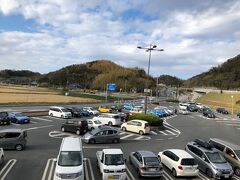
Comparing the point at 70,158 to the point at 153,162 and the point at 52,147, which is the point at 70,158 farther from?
the point at 52,147

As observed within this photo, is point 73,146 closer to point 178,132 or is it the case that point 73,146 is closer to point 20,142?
point 20,142

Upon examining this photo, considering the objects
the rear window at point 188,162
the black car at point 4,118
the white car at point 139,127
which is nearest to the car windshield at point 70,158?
the rear window at point 188,162

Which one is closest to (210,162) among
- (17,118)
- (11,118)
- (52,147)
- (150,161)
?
(150,161)

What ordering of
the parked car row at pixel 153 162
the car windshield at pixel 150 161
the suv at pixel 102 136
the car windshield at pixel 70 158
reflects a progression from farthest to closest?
the suv at pixel 102 136 < the car windshield at pixel 150 161 < the parked car row at pixel 153 162 < the car windshield at pixel 70 158

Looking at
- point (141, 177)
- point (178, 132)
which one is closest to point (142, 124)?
point (178, 132)

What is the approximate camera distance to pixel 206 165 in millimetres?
24656

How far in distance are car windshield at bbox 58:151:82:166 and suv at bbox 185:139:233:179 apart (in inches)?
358

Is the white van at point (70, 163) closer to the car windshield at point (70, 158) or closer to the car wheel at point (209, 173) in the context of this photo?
the car windshield at point (70, 158)

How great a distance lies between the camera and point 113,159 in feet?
71.8

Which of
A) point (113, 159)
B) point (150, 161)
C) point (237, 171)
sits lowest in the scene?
point (237, 171)

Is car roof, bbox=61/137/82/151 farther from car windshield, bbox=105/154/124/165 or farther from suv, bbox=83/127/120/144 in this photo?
suv, bbox=83/127/120/144

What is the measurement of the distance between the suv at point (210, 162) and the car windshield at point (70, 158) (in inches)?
358

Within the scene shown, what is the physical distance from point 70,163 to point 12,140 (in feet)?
33.9

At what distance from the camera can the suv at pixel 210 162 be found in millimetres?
23522
